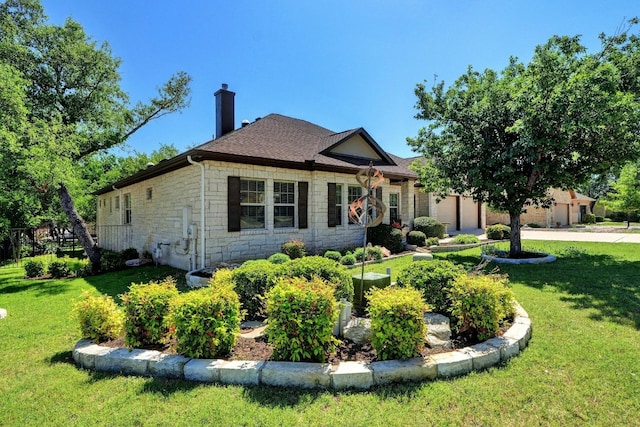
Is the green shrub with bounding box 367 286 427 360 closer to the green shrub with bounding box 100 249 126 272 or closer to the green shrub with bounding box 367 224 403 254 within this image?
the green shrub with bounding box 367 224 403 254

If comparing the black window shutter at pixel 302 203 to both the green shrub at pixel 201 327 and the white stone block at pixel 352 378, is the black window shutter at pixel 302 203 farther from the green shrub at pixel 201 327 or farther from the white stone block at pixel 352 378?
the white stone block at pixel 352 378

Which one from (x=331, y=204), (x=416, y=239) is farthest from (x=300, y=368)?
(x=416, y=239)

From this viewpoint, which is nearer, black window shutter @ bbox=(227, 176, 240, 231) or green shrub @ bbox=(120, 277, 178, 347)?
green shrub @ bbox=(120, 277, 178, 347)

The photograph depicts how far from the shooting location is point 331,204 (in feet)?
36.3

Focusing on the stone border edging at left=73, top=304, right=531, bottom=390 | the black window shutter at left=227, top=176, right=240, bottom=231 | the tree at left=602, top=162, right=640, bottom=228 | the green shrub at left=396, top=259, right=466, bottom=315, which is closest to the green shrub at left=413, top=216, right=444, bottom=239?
the black window shutter at left=227, top=176, right=240, bottom=231

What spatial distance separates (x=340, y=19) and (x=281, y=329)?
9473 mm

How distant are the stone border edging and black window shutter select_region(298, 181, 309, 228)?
7.11 metres

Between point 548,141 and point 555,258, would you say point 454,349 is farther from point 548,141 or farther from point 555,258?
point 555,258

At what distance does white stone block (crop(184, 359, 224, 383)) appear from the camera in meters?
3.09

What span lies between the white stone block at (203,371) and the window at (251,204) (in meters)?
6.25

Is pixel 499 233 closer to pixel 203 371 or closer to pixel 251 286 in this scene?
pixel 251 286

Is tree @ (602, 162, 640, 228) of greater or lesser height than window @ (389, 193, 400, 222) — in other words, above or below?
above

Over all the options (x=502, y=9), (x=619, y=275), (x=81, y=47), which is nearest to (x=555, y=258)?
(x=619, y=275)

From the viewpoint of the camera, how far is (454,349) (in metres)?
3.63
